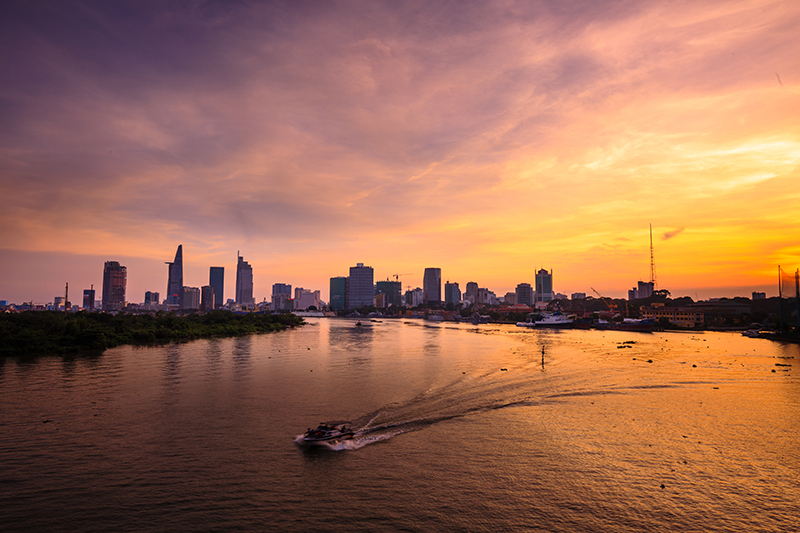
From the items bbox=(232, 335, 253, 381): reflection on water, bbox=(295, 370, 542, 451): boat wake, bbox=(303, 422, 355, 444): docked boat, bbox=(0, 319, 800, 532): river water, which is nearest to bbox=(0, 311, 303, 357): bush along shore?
bbox=(0, 319, 800, 532): river water

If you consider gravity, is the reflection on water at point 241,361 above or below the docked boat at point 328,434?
below

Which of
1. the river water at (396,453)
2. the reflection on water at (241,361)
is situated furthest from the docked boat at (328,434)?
the reflection on water at (241,361)

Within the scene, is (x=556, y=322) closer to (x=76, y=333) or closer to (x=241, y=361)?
(x=241, y=361)

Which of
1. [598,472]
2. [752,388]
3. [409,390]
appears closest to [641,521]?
[598,472]

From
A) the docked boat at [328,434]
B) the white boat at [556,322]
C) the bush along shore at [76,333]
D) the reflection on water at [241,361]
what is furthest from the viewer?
the white boat at [556,322]

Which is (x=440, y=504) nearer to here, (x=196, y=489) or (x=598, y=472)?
(x=598, y=472)

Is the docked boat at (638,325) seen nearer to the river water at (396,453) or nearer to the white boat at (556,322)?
the white boat at (556,322)
